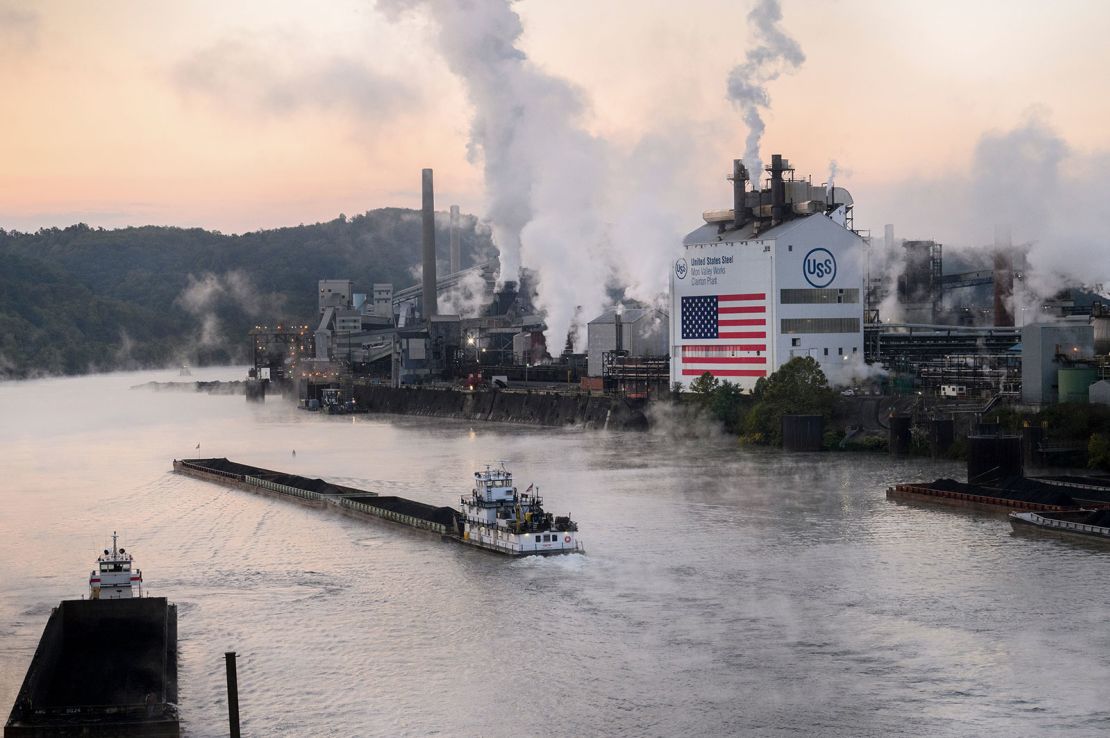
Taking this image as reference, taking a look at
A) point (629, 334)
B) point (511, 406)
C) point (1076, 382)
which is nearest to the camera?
point (1076, 382)

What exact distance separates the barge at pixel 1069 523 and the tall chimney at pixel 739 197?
34.5 m

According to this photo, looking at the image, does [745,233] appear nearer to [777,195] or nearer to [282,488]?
[777,195]

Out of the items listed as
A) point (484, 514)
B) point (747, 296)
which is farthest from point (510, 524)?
point (747, 296)

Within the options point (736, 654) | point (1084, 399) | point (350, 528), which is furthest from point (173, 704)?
point (1084, 399)

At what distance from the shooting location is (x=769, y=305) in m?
67.4

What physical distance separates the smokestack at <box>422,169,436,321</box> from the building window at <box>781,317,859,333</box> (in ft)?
204

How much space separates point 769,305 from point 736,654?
4271 cm

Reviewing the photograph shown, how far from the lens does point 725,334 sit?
70.4 metres

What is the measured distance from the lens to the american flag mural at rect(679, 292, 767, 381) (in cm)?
6831

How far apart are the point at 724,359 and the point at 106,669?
160ft

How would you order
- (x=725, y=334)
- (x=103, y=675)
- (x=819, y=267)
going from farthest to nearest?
1. (x=725, y=334)
2. (x=819, y=267)
3. (x=103, y=675)

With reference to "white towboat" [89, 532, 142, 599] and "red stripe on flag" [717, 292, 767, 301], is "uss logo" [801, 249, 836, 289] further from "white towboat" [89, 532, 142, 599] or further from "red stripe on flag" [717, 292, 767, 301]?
"white towboat" [89, 532, 142, 599]

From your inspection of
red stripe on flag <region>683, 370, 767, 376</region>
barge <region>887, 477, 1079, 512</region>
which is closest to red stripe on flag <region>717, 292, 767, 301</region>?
red stripe on flag <region>683, 370, 767, 376</region>

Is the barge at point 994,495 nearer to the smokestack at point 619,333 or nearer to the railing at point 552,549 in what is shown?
the railing at point 552,549
